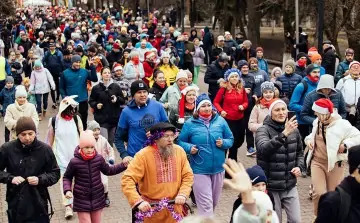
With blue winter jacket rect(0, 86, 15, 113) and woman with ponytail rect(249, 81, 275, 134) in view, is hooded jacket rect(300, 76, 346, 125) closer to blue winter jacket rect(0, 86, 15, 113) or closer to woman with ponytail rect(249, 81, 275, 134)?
woman with ponytail rect(249, 81, 275, 134)

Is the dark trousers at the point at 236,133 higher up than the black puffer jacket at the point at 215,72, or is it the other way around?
the black puffer jacket at the point at 215,72

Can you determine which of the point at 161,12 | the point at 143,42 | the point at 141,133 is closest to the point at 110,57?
the point at 143,42

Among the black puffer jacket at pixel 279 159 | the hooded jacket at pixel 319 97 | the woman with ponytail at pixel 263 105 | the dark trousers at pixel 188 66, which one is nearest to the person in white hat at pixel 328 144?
the black puffer jacket at pixel 279 159

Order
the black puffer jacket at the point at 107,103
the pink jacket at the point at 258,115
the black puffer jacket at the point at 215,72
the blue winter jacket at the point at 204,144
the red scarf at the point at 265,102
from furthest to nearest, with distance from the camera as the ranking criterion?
the black puffer jacket at the point at 215,72, the black puffer jacket at the point at 107,103, the pink jacket at the point at 258,115, the red scarf at the point at 265,102, the blue winter jacket at the point at 204,144

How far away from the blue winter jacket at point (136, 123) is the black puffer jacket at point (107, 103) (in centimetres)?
287

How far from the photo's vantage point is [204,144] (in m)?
7.18

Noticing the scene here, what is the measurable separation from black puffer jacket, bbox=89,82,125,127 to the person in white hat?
4.06 m

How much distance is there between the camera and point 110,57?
18.2 metres

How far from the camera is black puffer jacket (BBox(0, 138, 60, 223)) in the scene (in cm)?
615

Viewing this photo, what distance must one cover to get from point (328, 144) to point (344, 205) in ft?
9.97

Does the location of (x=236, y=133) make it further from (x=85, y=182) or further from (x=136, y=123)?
(x=85, y=182)

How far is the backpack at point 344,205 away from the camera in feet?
13.2

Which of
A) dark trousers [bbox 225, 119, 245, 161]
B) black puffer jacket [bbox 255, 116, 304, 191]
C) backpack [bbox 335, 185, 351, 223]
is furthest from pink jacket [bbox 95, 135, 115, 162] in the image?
backpack [bbox 335, 185, 351, 223]

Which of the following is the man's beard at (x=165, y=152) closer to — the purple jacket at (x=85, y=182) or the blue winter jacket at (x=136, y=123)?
the purple jacket at (x=85, y=182)
